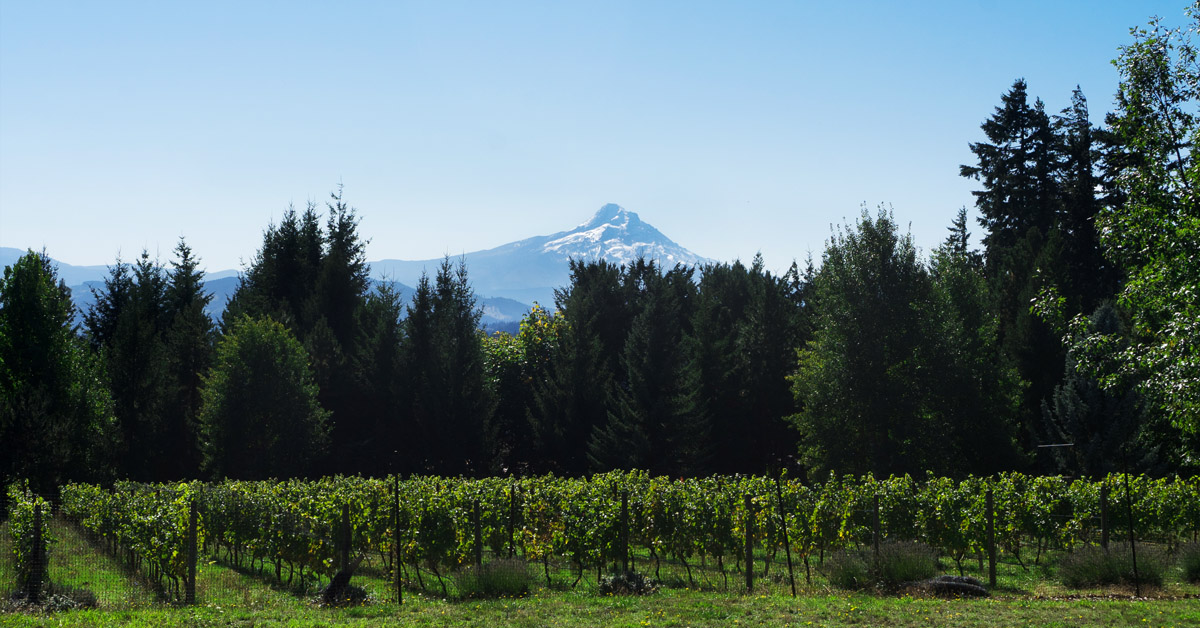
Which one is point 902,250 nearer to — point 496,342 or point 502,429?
point 502,429

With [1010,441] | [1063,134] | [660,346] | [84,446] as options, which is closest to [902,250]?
[1010,441]

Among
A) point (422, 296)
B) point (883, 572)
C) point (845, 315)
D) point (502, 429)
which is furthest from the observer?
point (502, 429)

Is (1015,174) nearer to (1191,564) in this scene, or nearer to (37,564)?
(1191,564)

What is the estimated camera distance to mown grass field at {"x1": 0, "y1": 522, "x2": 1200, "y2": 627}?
11109 mm

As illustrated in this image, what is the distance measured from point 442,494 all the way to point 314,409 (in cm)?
1934

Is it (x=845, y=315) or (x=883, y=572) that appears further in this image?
(x=845, y=315)

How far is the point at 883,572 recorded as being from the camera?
Answer: 46.0 ft

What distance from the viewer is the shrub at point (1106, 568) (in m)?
13.8

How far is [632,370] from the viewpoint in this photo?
116 ft

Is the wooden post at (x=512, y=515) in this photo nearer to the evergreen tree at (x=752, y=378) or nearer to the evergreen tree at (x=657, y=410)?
the evergreen tree at (x=657, y=410)

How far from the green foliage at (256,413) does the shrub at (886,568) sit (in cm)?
2446

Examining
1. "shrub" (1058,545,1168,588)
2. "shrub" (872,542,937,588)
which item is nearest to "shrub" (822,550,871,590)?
"shrub" (872,542,937,588)

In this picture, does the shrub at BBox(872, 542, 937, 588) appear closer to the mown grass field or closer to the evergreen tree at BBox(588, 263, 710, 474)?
the mown grass field

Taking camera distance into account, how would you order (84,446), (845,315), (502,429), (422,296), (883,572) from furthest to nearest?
(502,429)
(422,296)
(845,315)
(84,446)
(883,572)
